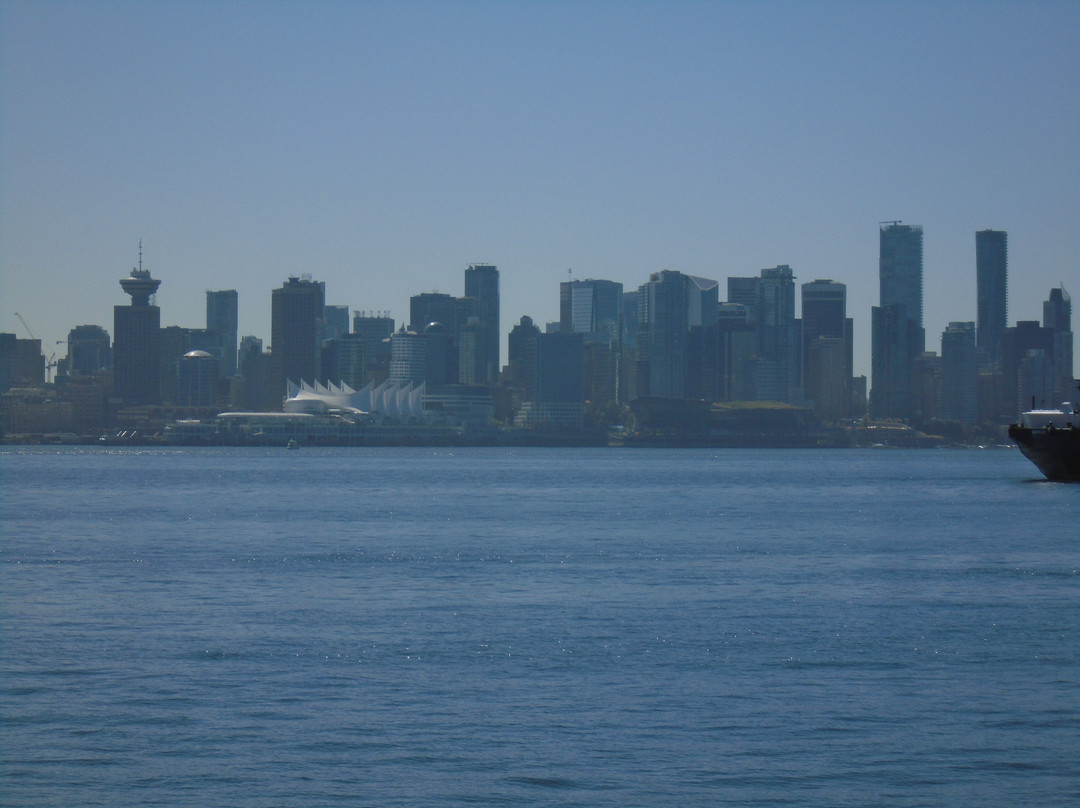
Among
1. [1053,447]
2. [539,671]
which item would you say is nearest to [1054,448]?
[1053,447]

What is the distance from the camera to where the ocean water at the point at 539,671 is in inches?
587

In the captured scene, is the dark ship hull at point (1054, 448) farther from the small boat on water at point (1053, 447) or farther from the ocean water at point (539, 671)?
the ocean water at point (539, 671)

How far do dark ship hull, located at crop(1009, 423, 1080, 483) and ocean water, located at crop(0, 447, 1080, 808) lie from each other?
4548 centimetres

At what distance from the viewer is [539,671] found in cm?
2033

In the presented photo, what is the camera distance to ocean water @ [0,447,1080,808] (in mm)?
14914

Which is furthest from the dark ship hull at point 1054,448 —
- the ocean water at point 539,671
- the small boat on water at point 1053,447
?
the ocean water at point 539,671

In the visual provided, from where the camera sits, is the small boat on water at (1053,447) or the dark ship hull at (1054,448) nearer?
the dark ship hull at (1054,448)

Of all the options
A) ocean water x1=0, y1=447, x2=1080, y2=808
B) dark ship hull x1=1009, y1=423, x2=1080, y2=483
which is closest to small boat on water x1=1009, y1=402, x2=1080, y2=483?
dark ship hull x1=1009, y1=423, x2=1080, y2=483

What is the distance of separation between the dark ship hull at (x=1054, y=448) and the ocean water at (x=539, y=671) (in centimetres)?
4548

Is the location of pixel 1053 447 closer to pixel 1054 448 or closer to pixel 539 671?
pixel 1054 448

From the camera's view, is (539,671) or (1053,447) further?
(1053,447)

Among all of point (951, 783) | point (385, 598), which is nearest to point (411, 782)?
point (951, 783)

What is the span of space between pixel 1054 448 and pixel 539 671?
2959 inches

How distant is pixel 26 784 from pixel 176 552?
83.2ft
